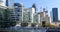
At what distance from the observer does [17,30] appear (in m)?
6.09

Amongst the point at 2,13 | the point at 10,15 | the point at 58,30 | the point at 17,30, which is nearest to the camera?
the point at 58,30

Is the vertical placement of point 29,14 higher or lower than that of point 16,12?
lower

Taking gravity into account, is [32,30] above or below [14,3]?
below

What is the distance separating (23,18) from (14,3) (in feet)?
5.97

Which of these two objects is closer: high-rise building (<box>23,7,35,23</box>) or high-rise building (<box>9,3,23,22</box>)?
high-rise building (<box>9,3,23,22</box>)

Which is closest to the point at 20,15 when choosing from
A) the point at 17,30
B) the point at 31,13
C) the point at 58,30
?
the point at 31,13

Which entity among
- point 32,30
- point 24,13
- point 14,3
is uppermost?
point 14,3

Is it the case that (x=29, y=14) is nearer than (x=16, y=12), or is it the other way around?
(x=16, y=12)

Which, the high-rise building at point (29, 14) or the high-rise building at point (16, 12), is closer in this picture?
the high-rise building at point (16, 12)

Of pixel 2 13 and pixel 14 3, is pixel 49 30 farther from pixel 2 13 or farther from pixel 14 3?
pixel 14 3

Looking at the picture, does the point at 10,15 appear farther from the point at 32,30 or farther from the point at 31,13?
the point at 32,30

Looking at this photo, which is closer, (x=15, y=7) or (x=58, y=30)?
(x=58, y=30)

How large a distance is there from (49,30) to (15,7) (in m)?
5.29

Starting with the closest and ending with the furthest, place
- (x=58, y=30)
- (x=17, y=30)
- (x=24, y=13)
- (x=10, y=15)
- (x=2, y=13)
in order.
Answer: (x=58, y=30)
(x=17, y=30)
(x=2, y=13)
(x=10, y=15)
(x=24, y=13)
